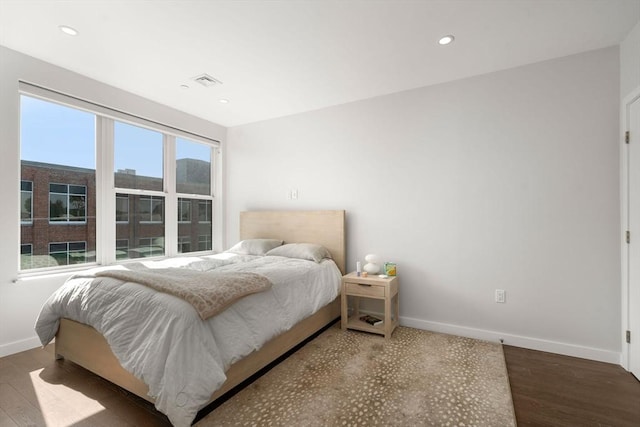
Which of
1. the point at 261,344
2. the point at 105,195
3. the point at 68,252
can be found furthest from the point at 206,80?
the point at 261,344

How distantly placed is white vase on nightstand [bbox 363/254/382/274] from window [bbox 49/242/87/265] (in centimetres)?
295

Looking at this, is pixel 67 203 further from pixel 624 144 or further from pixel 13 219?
pixel 624 144

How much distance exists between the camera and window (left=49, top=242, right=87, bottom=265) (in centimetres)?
291

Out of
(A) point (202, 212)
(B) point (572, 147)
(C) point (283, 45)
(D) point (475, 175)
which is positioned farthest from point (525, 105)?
(A) point (202, 212)

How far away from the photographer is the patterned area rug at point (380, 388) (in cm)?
171

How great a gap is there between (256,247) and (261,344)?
66.7 inches

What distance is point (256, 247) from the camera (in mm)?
3578

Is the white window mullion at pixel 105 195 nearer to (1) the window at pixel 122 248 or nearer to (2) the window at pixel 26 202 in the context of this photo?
(1) the window at pixel 122 248

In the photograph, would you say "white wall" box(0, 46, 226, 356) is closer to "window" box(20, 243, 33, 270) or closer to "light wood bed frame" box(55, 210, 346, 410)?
"window" box(20, 243, 33, 270)

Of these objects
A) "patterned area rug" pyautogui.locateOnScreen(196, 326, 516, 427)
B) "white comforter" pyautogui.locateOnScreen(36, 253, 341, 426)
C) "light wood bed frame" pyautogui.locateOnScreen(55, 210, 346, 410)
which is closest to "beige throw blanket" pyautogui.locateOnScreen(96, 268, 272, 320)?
"white comforter" pyautogui.locateOnScreen(36, 253, 341, 426)

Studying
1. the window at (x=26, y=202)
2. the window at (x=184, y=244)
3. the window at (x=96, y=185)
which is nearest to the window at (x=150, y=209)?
the window at (x=96, y=185)

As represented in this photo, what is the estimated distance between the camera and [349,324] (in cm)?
305

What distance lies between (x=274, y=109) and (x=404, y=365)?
3182mm

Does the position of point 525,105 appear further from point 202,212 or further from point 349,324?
point 202,212
